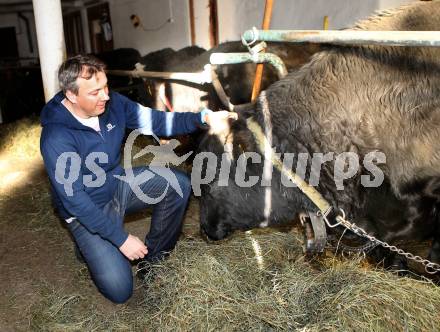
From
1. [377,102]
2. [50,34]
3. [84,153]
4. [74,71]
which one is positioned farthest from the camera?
[50,34]

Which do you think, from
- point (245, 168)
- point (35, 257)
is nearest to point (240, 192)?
point (245, 168)

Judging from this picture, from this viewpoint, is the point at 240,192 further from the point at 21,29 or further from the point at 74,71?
the point at 21,29

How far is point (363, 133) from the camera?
7.64 ft

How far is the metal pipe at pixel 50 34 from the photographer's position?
444 centimetres

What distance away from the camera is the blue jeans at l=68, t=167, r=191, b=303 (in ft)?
9.28

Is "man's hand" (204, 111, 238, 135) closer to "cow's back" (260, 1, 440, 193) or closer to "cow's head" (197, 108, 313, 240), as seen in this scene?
"cow's head" (197, 108, 313, 240)

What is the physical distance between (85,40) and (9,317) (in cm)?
1345

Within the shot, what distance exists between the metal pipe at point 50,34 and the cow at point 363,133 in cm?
270

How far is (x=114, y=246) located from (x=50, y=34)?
2.69m

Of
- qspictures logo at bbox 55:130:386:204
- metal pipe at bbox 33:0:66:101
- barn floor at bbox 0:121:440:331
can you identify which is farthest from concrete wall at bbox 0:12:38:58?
qspictures logo at bbox 55:130:386:204

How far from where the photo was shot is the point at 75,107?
104 inches

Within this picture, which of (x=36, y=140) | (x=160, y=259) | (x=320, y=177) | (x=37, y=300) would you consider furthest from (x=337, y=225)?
(x=36, y=140)

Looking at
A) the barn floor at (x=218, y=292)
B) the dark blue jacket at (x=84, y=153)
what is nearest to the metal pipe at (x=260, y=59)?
the dark blue jacket at (x=84, y=153)

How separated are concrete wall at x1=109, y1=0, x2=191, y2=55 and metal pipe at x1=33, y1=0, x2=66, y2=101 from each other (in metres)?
4.63
